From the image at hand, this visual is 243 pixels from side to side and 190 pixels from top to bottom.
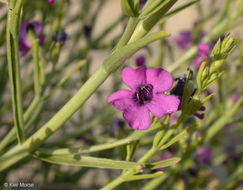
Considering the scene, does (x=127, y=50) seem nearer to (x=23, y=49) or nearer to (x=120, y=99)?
(x=120, y=99)

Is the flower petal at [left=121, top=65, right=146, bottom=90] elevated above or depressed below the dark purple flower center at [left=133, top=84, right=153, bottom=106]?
above

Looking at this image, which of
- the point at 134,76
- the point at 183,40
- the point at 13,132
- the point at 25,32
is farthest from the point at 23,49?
the point at 183,40

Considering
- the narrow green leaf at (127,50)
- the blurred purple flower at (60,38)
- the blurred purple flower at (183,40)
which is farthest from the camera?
the blurred purple flower at (183,40)

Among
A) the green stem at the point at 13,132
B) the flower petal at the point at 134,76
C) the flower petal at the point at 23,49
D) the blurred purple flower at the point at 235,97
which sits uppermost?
the flower petal at the point at 134,76

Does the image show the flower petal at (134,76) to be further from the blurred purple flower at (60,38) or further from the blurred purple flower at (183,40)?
the blurred purple flower at (183,40)

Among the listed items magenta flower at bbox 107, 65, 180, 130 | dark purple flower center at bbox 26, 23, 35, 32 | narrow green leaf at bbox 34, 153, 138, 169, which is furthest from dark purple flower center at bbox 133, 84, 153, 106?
dark purple flower center at bbox 26, 23, 35, 32

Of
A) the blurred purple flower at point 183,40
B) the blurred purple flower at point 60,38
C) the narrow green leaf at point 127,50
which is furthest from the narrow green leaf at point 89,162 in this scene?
the blurred purple flower at point 183,40

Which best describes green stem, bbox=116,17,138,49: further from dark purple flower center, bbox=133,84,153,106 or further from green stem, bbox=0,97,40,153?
green stem, bbox=0,97,40,153
